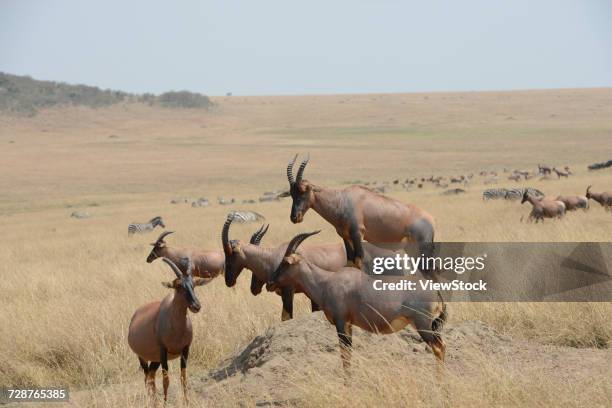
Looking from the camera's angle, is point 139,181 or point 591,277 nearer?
point 591,277

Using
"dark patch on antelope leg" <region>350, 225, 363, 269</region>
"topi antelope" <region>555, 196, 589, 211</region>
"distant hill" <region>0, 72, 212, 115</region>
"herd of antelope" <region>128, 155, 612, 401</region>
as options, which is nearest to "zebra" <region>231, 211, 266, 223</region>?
"topi antelope" <region>555, 196, 589, 211</region>

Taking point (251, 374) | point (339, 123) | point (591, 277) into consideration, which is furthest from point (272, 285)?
point (339, 123)

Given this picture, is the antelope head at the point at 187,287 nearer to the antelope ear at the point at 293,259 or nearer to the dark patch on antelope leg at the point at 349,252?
the antelope ear at the point at 293,259

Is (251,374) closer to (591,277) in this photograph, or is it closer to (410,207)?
(410,207)

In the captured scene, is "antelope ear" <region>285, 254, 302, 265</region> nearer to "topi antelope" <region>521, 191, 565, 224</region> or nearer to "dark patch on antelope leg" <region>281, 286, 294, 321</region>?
"dark patch on antelope leg" <region>281, 286, 294, 321</region>

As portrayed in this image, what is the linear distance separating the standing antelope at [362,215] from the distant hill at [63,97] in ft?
289

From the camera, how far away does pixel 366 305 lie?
723cm

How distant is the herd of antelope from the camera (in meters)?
7.16

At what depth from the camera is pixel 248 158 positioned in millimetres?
64750

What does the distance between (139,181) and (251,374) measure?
146 ft

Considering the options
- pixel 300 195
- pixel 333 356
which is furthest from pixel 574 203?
pixel 333 356

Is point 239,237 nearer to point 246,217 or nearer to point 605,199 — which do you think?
point 246,217

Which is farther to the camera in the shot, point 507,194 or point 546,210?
point 507,194

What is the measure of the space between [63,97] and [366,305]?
96979 millimetres
